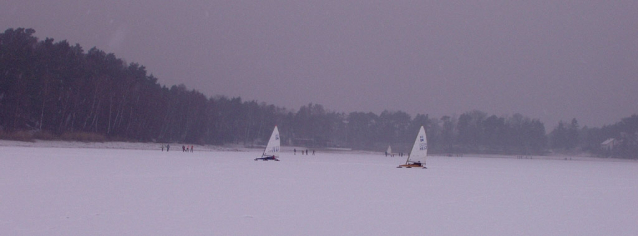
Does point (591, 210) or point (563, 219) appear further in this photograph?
point (591, 210)

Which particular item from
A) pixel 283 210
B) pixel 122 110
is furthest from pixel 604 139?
pixel 283 210

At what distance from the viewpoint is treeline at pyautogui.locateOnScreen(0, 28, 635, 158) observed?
70.3 m

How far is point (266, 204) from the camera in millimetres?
15227

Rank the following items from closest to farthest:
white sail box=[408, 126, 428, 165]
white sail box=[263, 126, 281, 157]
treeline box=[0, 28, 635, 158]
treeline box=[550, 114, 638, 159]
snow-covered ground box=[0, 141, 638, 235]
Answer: snow-covered ground box=[0, 141, 638, 235] < white sail box=[408, 126, 428, 165] < white sail box=[263, 126, 281, 157] < treeline box=[0, 28, 635, 158] < treeline box=[550, 114, 638, 159]

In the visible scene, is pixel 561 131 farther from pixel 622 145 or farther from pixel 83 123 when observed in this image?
pixel 83 123

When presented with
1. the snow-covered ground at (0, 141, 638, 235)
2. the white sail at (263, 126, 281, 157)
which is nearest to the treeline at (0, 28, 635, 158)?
the white sail at (263, 126, 281, 157)

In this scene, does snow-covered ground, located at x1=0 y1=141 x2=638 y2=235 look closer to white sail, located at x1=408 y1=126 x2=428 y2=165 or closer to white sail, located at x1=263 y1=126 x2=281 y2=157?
white sail, located at x1=408 y1=126 x2=428 y2=165

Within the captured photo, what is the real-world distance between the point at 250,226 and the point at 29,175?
13672 mm

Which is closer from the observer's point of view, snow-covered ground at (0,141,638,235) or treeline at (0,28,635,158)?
snow-covered ground at (0,141,638,235)

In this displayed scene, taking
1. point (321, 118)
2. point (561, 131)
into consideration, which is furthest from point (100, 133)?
point (561, 131)

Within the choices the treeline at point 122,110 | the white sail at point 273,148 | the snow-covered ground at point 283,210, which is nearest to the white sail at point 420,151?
the white sail at point 273,148

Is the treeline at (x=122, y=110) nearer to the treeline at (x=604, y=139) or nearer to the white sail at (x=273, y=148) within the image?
the treeline at (x=604, y=139)

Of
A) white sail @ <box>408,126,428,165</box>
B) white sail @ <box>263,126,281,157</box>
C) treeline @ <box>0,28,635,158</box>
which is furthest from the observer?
treeline @ <box>0,28,635,158</box>

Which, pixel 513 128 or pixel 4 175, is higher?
pixel 513 128
